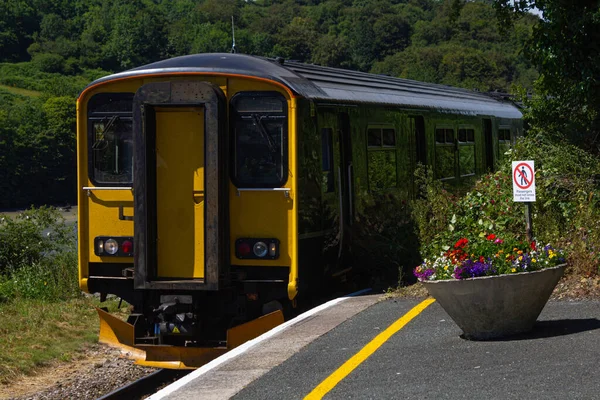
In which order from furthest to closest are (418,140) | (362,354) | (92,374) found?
(418,140) < (92,374) < (362,354)

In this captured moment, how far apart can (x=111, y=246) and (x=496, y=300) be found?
436 cm

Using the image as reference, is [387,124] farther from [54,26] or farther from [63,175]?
[54,26]

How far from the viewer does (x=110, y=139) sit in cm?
1094

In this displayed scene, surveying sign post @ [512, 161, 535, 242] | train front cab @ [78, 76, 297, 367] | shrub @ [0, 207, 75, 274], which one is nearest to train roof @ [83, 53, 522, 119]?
train front cab @ [78, 76, 297, 367]

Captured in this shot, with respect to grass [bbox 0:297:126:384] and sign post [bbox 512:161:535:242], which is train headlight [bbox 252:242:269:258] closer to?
sign post [bbox 512:161:535:242]

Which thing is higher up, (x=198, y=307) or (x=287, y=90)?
(x=287, y=90)

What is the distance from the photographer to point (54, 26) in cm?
14550

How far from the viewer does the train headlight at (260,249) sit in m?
10.4

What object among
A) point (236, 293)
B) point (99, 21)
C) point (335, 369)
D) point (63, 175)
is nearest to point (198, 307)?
point (236, 293)

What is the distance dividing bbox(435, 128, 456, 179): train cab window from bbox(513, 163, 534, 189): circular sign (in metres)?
5.03

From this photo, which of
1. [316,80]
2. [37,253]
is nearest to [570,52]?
[316,80]

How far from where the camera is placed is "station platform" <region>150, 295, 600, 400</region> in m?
7.06

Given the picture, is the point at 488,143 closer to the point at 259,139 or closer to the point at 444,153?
the point at 444,153

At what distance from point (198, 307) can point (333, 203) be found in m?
2.10
